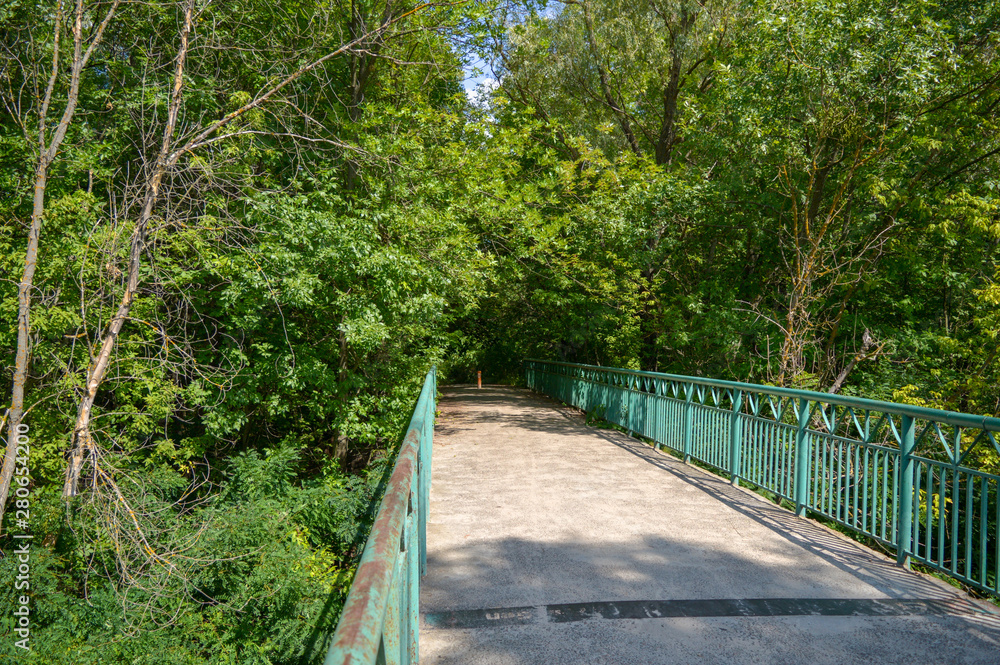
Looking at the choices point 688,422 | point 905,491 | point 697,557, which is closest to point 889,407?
point 905,491

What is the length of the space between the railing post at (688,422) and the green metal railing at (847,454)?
0.01 metres

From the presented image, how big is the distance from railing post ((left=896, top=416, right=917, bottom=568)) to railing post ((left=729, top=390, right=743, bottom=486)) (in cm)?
256

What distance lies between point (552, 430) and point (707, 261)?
6.47m

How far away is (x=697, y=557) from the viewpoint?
15.9 ft

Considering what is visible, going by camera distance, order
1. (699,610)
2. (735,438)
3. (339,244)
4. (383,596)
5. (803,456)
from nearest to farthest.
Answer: (383,596), (699,610), (803,456), (735,438), (339,244)

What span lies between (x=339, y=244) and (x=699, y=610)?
6434 mm

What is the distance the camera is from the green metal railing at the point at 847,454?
13.8 feet

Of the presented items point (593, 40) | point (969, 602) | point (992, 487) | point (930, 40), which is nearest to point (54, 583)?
point (969, 602)

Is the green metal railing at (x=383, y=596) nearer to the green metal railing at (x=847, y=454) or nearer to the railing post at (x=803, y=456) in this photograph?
the green metal railing at (x=847, y=454)

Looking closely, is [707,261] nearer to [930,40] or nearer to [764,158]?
[764,158]

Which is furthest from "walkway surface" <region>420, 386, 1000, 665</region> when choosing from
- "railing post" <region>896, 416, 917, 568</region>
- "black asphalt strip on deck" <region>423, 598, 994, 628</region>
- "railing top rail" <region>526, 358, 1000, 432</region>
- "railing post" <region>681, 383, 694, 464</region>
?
"railing post" <region>681, 383, 694, 464</region>

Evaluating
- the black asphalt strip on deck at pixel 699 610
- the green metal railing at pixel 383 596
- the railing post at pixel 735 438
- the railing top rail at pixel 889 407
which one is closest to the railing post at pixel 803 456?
the railing top rail at pixel 889 407

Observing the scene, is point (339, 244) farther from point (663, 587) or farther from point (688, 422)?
point (663, 587)

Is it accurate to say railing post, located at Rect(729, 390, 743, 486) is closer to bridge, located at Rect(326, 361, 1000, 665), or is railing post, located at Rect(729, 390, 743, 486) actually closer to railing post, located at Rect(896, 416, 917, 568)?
bridge, located at Rect(326, 361, 1000, 665)
